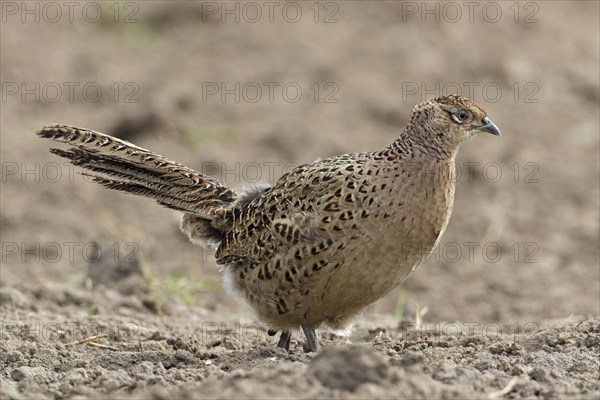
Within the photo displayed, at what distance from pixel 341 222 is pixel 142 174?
1631 millimetres

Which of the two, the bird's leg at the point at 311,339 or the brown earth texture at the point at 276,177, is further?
the bird's leg at the point at 311,339

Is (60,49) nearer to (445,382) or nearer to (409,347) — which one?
(409,347)

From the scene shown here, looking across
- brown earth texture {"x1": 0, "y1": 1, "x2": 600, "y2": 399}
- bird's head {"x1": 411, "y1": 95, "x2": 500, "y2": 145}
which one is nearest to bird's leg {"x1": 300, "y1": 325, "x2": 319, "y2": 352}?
brown earth texture {"x1": 0, "y1": 1, "x2": 600, "y2": 399}

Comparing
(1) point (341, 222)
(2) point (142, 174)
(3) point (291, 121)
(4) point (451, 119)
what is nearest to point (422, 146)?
(4) point (451, 119)

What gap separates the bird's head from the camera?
6.06m

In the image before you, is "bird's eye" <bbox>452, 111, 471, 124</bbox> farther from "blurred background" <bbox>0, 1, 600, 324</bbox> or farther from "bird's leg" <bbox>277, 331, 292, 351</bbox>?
"blurred background" <bbox>0, 1, 600, 324</bbox>

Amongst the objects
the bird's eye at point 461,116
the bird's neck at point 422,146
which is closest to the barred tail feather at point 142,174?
the bird's neck at point 422,146

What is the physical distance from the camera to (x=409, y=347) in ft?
19.6

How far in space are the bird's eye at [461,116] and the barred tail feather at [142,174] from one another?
1660 mm

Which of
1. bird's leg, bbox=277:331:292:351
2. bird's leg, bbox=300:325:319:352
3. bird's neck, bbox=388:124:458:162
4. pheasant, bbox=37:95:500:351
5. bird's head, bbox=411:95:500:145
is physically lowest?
bird's leg, bbox=277:331:292:351

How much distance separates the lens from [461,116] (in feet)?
20.0

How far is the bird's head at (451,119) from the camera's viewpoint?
6059mm

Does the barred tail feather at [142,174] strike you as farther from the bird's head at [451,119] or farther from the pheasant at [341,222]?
the bird's head at [451,119]

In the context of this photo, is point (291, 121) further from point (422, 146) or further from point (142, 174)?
point (422, 146)
